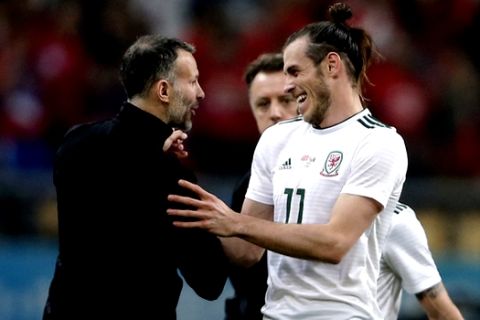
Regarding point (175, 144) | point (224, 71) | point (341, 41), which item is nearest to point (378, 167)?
point (341, 41)

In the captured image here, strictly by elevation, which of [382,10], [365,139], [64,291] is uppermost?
[382,10]

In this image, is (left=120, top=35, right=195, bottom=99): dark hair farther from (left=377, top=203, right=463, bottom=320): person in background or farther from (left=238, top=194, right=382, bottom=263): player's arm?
(left=377, top=203, right=463, bottom=320): person in background

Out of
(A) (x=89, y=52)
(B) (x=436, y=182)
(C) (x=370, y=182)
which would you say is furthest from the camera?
(A) (x=89, y=52)

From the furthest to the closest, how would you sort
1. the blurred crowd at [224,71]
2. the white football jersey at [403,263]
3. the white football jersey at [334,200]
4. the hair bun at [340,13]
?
1. the blurred crowd at [224,71]
2. the white football jersey at [403,263]
3. the hair bun at [340,13]
4. the white football jersey at [334,200]

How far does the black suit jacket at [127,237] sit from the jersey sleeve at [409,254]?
33.9 inches

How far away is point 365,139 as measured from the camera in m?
5.29

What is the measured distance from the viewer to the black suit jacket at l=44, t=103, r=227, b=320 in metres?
5.33

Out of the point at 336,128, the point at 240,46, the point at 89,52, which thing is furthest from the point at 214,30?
the point at 336,128

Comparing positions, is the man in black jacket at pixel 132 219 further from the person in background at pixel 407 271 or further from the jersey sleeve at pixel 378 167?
the person in background at pixel 407 271

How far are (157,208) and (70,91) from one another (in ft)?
19.3

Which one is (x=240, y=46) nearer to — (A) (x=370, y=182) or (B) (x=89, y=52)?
(B) (x=89, y=52)

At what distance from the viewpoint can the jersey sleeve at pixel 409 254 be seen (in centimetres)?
580

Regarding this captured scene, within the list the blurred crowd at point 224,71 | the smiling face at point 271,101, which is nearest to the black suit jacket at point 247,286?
the smiling face at point 271,101

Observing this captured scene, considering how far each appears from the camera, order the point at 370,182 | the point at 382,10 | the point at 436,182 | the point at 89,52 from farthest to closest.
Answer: the point at 382,10
the point at 89,52
the point at 436,182
the point at 370,182
